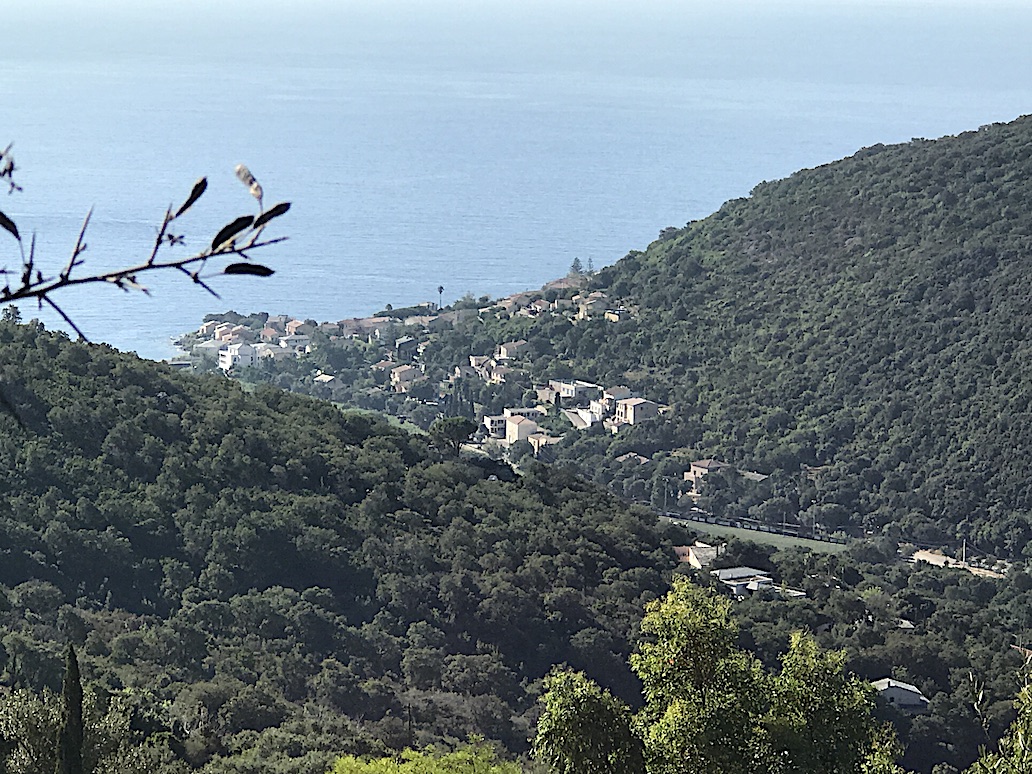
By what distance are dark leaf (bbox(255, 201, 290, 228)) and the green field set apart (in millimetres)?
23138

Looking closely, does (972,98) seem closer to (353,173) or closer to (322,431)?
(353,173)

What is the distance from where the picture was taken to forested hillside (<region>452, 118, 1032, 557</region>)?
2652 centimetres

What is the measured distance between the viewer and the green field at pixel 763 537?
24.8 meters

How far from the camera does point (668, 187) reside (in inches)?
2662

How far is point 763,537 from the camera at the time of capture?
2547cm

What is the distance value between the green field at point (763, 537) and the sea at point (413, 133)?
946cm

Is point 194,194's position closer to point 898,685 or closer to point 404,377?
point 898,685

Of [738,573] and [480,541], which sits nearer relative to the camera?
[480,541]

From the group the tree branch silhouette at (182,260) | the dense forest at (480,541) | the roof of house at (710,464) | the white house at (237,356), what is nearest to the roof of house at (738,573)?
the dense forest at (480,541)

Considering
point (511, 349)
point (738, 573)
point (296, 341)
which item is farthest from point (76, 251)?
point (296, 341)

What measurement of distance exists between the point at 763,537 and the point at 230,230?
24274 millimetres

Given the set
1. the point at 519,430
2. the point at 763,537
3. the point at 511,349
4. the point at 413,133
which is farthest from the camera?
the point at 413,133

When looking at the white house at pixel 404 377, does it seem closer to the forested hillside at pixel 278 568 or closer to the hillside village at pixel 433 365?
the hillside village at pixel 433 365

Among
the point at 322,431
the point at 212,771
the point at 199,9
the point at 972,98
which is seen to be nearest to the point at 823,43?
the point at 972,98
